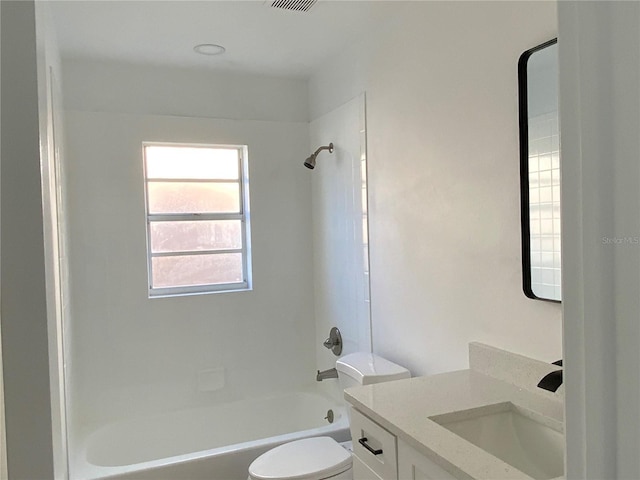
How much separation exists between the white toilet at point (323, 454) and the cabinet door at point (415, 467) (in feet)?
2.54

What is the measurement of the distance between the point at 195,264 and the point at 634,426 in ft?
10.3

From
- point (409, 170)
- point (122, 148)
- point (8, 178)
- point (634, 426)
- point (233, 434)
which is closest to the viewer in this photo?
point (634, 426)

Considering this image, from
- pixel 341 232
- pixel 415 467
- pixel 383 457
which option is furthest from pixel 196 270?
pixel 415 467

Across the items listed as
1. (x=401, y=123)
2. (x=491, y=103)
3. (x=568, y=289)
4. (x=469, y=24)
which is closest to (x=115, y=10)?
(x=401, y=123)

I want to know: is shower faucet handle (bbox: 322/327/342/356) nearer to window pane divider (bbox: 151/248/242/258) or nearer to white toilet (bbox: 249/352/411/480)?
white toilet (bbox: 249/352/411/480)

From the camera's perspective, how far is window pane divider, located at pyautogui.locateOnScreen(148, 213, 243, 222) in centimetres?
321

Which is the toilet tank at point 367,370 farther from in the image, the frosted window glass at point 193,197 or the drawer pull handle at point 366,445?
the frosted window glass at point 193,197

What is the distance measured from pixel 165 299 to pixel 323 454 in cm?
149

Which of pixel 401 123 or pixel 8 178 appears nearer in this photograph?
pixel 8 178

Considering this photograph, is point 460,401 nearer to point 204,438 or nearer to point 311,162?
point 311,162

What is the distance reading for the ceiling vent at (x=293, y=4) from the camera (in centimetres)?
223

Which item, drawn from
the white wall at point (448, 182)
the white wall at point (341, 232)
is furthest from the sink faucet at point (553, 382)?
the white wall at point (341, 232)

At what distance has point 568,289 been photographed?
426 millimetres

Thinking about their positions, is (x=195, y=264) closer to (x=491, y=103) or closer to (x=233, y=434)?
(x=233, y=434)
